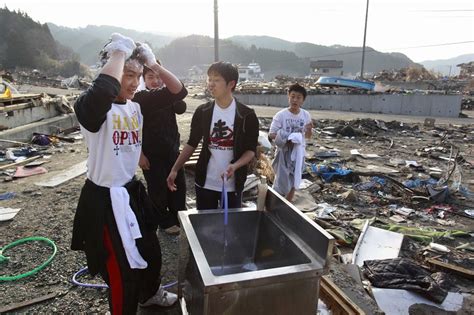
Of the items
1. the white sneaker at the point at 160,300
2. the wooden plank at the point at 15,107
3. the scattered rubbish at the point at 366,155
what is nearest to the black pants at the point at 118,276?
the white sneaker at the point at 160,300

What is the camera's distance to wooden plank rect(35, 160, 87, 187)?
5.65m

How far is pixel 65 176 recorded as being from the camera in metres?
6.05

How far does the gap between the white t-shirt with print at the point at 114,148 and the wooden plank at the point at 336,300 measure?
71.2 inches

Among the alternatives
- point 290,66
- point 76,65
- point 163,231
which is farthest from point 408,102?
point 290,66

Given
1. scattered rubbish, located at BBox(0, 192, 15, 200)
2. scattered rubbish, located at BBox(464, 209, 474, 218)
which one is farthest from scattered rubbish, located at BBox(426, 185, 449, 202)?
scattered rubbish, located at BBox(0, 192, 15, 200)

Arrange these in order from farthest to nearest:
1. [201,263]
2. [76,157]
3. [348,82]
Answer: [348,82], [76,157], [201,263]

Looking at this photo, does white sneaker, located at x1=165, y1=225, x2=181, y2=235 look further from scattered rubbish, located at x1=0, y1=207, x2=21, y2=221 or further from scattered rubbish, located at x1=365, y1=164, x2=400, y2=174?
scattered rubbish, located at x1=365, y1=164, x2=400, y2=174

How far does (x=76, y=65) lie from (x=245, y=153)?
50602mm

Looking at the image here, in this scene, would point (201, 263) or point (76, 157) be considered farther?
point (76, 157)

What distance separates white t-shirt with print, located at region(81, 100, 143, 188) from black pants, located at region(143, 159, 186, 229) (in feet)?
5.02

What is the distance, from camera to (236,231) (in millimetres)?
2234

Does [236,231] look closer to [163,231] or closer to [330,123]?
[163,231]

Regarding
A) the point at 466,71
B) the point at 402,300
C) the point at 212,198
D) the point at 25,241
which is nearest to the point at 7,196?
the point at 25,241

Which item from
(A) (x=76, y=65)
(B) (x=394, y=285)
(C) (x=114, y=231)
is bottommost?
(B) (x=394, y=285)
